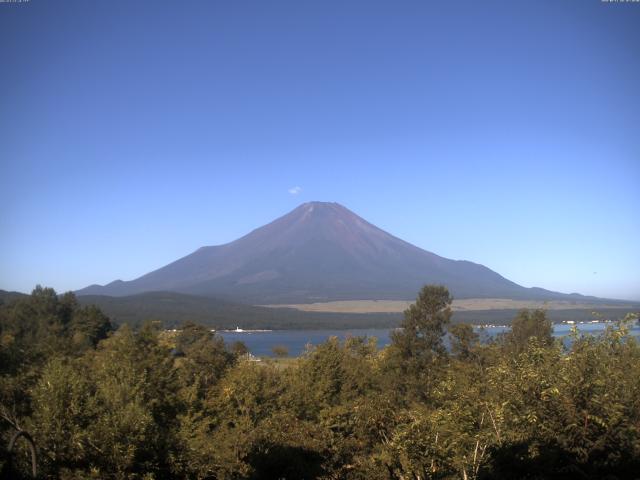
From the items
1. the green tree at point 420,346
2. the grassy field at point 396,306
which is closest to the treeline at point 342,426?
the green tree at point 420,346

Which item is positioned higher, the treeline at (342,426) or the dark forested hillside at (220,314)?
the treeline at (342,426)

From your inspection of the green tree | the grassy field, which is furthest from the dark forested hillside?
the green tree

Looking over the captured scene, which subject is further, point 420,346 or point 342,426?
point 420,346

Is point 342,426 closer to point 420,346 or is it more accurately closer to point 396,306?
point 420,346

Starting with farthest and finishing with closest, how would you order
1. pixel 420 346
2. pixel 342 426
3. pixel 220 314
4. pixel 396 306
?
pixel 396 306
pixel 220 314
pixel 420 346
pixel 342 426

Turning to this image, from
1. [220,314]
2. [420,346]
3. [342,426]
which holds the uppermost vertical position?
[420,346]

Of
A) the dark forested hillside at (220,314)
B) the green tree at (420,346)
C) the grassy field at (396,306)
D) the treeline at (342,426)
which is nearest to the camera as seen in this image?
the treeline at (342,426)

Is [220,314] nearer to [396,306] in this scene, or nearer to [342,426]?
[396,306]

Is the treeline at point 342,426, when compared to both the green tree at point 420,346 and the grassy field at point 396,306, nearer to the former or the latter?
the green tree at point 420,346

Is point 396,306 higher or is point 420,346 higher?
point 420,346

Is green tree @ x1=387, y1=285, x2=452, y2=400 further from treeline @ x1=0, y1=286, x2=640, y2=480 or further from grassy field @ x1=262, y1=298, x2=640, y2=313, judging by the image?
grassy field @ x1=262, y1=298, x2=640, y2=313

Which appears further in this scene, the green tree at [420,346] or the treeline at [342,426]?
the green tree at [420,346]

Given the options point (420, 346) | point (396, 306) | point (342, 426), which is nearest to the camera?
point (342, 426)

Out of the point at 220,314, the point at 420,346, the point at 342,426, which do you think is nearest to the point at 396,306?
the point at 220,314
